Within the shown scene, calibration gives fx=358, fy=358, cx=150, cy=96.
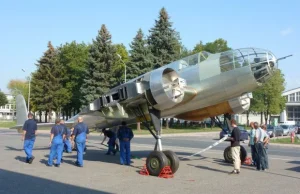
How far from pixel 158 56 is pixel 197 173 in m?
36.3

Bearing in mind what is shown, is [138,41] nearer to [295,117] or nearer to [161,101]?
[161,101]

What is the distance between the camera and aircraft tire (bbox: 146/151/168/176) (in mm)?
11578

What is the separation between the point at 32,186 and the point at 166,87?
16.5ft

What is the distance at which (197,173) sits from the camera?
12438 millimetres

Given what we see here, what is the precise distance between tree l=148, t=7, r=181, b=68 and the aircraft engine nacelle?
34920 millimetres

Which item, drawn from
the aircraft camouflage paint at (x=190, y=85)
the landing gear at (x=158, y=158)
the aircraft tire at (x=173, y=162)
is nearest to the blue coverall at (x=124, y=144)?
the aircraft camouflage paint at (x=190, y=85)

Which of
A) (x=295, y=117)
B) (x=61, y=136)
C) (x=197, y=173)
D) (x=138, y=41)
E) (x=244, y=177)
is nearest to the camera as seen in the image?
(x=244, y=177)

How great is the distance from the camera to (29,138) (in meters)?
14.1

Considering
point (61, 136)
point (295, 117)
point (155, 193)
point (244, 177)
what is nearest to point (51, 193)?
point (155, 193)

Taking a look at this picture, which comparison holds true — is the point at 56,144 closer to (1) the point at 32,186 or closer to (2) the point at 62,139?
(2) the point at 62,139

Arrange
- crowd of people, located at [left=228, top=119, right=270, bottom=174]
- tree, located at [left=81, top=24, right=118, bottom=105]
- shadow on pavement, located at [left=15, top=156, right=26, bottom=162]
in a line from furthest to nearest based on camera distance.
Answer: tree, located at [left=81, top=24, right=118, bottom=105] → shadow on pavement, located at [left=15, top=156, right=26, bottom=162] → crowd of people, located at [left=228, top=119, right=270, bottom=174]

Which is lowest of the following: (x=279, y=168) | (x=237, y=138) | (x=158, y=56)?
(x=279, y=168)

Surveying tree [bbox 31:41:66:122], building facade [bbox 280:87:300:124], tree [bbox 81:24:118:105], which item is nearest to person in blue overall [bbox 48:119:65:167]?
tree [bbox 81:24:118:105]

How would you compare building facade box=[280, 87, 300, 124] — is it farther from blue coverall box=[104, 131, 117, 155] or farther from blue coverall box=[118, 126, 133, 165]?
blue coverall box=[118, 126, 133, 165]
